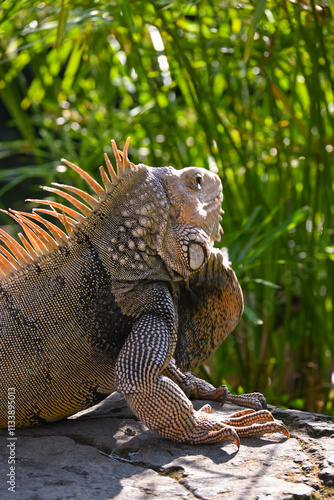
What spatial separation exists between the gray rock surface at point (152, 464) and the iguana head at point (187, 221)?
2.52ft

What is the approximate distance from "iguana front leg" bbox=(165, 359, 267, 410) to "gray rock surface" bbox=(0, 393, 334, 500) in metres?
0.24

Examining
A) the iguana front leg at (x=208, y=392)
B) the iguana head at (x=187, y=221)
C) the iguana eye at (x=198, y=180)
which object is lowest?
the iguana front leg at (x=208, y=392)

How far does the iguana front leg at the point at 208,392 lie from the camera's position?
9.55 ft

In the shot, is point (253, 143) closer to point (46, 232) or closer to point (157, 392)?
point (46, 232)

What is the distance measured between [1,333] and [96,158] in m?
2.39

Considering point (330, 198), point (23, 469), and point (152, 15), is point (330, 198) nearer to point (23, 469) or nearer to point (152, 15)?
point (152, 15)

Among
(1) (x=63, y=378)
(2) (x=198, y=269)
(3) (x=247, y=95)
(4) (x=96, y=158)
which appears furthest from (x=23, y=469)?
(3) (x=247, y=95)

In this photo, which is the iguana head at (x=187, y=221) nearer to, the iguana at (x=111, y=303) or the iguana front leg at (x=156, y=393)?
the iguana at (x=111, y=303)

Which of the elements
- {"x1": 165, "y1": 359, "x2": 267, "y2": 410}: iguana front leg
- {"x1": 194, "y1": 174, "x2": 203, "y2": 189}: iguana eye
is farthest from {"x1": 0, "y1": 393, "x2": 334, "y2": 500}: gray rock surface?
{"x1": 194, "y1": 174, "x2": 203, "y2": 189}: iguana eye

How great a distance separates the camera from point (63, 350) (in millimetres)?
2486

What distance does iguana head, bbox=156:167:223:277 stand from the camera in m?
2.63

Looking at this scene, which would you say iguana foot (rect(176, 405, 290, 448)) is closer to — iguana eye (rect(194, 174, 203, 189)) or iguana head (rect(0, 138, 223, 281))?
iguana head (rect(0, 138, 223, 281))

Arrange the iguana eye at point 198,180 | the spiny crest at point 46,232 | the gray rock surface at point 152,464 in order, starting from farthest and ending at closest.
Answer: the iguana eye at point 198,180 < the spiny crest at point 46,232 < the gray rock surface at point 152,464

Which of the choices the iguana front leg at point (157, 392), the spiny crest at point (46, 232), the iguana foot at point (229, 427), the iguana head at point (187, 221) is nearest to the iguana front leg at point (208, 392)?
the iguana foot at point (229, 427)
